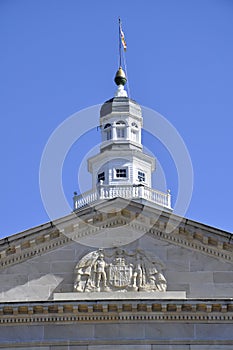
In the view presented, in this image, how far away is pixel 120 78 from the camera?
62.8m

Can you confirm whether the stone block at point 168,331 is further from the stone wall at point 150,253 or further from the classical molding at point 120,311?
the stone wall at point 150,253

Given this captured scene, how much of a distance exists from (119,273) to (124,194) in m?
19.9

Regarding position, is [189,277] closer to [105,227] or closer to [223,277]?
[223,277]

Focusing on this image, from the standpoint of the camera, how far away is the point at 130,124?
58.3m

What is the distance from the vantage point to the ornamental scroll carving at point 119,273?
35.2 meters

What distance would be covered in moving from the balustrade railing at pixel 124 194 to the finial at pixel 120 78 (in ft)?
31.0

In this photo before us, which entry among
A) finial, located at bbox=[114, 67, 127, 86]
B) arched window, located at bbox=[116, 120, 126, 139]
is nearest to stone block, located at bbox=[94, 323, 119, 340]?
arched window, located at bbox=[116, 120, 126, 139]

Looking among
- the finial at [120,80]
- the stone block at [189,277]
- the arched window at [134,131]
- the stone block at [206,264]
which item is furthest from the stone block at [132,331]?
the finial at [120,80]

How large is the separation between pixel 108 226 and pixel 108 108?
22861mm

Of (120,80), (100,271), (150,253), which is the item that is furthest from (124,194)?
(100,271)

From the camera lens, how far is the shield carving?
35.3 m

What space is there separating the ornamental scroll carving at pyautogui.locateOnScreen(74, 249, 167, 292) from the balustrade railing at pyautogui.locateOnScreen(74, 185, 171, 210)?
57.8 feet

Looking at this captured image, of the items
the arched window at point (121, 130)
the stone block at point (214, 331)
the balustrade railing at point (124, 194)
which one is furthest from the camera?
the arched window at point (121, 130)

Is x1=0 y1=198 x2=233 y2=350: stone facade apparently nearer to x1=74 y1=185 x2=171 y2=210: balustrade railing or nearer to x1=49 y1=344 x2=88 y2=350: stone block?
x1=49 y1=344 x2=88 y2=350: stone block
